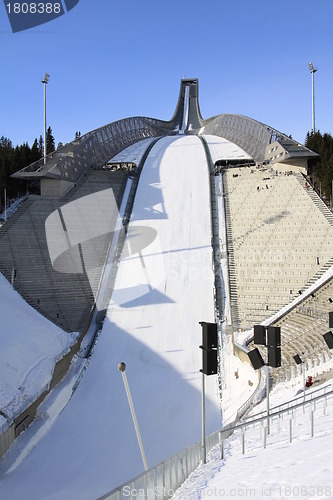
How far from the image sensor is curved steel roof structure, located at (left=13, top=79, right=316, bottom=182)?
29.6m

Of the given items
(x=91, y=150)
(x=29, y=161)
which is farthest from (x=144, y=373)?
(x=29, y=161)

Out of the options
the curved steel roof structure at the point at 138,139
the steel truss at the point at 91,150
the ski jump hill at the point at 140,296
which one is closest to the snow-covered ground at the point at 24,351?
the ski jump hill at the point at 140,296

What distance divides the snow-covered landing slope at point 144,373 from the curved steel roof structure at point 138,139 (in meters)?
5.75

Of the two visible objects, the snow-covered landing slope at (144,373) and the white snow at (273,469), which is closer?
the white snow at (273,469)

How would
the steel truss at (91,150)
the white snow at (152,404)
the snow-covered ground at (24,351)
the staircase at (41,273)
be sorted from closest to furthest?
the white snow at (152,404), the snow-covered ground at (24,351), the staircase at (41,273), the steel truss at (91,150)

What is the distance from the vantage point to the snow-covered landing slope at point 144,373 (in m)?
10.3

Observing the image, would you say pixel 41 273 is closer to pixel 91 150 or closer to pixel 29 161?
pixel 91 150

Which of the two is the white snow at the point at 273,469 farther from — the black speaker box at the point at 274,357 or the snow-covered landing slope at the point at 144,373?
the snow-covered landing slope at the point at 144,373

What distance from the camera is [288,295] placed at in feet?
62.1

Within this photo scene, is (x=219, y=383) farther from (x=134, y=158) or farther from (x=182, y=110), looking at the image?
(x=182, y=110)

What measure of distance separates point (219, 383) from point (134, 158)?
85.1ft

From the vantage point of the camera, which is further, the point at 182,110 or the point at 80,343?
the point at 182,110

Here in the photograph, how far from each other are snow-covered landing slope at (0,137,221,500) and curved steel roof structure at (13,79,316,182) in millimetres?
5753

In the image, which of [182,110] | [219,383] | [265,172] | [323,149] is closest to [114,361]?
[219,383]
